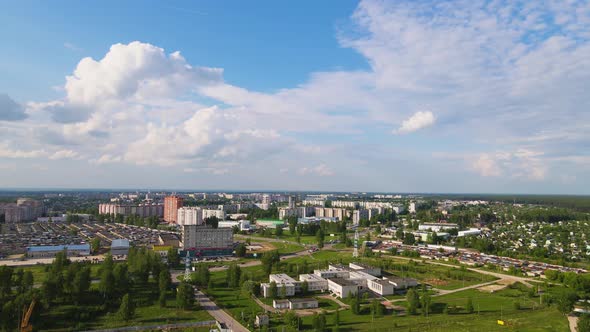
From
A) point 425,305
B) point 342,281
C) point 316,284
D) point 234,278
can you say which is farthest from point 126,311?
point 425,305

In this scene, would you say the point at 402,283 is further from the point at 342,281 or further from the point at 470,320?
the point at 470,320

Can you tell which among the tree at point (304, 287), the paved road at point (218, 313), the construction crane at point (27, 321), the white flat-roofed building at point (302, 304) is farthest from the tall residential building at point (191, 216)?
the construction crane at point (27, 321)

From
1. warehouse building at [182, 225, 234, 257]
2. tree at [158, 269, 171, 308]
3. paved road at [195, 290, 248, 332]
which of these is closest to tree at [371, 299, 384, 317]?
paved road at [195, 290, 248, 332]

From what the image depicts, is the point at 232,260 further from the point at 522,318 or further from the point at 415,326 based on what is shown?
the point at 522,318

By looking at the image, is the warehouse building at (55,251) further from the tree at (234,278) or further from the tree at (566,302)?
the tree at (566,302)

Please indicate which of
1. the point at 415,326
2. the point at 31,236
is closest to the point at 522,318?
the point at 415,326
